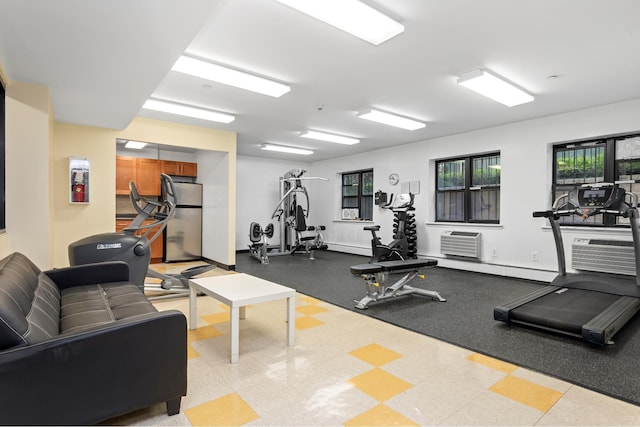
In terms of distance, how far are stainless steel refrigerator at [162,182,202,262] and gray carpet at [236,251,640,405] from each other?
1730mm

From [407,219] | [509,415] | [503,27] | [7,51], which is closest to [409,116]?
[407,219]

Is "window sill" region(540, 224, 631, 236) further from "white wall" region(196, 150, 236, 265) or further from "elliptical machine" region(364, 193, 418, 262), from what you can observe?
"white wall" region(196, 150, 236, 265)

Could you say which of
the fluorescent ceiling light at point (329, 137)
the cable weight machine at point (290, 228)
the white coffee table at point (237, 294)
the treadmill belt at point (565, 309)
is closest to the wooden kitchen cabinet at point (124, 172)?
the cable weight machine at point (290, 228)

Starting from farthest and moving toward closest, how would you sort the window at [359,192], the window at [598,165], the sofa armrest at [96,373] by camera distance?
the window at [359,192] < the window at [598,165] < the sofa armrest at [96,373]

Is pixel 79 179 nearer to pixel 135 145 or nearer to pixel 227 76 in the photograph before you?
pixel 135 145

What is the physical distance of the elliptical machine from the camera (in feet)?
20.0

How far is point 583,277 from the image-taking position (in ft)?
13.3

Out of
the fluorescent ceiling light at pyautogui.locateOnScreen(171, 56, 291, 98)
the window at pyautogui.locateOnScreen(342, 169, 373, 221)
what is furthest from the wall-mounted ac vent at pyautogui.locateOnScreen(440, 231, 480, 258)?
the fluorescent ceiling light at pyautogui.locateOnScreen(171, 56, 291, 98)

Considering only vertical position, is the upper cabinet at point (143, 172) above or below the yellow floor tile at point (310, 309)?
above

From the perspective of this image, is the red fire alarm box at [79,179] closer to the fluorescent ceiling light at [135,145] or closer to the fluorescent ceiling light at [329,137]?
the fluorescent ceiling light at [135,145]

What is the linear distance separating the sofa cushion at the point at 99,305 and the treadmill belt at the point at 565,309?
3262 millimetres

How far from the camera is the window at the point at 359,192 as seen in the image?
8578 millimetres

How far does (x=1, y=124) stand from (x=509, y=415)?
472cm

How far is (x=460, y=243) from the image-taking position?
621 centimetres
